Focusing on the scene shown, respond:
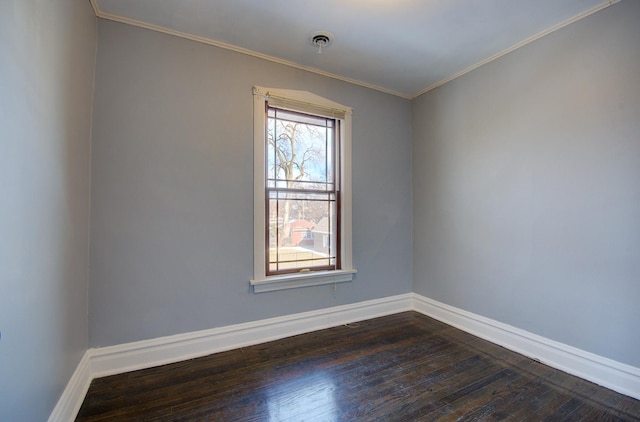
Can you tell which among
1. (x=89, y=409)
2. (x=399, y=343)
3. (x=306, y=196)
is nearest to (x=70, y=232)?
(x=89, y=409)

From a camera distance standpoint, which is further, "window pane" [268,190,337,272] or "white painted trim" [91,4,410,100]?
"window pane" [268,190,337,272]

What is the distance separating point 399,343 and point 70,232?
264cm

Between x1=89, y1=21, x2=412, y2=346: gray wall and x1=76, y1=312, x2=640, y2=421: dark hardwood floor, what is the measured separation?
40 centimetres

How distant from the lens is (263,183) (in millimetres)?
2705

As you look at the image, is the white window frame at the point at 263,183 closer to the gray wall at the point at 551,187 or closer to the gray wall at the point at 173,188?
the gray wall at the point at 173,188

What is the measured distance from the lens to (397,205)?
3.51 metres

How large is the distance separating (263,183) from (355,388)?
180 centimetres

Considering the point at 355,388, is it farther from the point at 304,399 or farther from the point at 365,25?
the point at 365,25

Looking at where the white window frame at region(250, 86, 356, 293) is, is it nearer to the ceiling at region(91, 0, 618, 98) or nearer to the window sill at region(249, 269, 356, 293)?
the window sill at region(249, 269, 356, 293)

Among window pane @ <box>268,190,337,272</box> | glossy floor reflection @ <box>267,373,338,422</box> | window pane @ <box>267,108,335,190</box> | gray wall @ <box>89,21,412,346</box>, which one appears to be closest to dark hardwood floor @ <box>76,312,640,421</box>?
glossy floor reflection @ <box>267,373,338,422</box>

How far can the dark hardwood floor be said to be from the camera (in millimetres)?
1744

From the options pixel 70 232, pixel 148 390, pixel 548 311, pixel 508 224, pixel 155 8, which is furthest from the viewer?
pixel 508 224

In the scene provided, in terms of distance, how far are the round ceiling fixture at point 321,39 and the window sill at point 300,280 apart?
208 centimetres

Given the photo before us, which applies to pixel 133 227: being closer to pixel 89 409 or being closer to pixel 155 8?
pixel 89 409
